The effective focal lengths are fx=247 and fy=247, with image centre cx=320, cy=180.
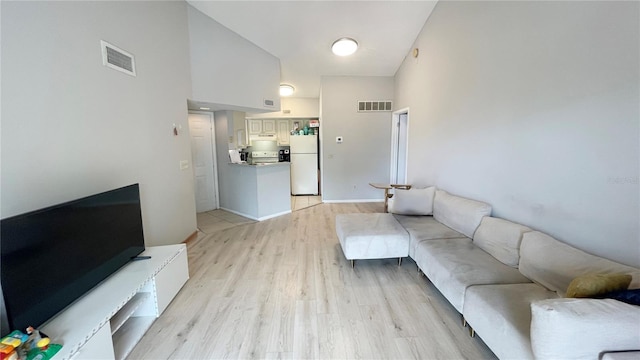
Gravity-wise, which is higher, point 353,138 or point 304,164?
point 353,138

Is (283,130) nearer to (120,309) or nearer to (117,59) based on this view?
(117,59)

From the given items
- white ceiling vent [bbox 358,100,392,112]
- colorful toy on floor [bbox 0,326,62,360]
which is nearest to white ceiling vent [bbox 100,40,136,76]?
colorful toy on floor [bbox 0,326,62,360]

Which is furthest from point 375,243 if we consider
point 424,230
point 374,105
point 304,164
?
point 304,164

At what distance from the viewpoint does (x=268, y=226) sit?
4.18 metres

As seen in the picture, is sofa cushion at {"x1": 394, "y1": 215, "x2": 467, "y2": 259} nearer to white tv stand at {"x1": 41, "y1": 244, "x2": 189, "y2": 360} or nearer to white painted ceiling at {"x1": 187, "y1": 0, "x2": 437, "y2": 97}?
white tv stand at {"x1": 41, "y1": 244, "x2": 189, "y2": 360}

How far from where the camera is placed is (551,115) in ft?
6.13

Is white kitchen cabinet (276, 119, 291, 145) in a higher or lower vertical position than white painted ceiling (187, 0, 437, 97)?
lower

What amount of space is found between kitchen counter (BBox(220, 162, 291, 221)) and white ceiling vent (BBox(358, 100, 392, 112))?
7.02 ft

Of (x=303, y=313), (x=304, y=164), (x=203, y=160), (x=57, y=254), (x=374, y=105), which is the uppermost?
(x=374, y=105)

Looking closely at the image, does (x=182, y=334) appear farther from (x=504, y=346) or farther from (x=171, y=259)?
(x=504, y=346)

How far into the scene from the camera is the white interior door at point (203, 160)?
4676 millimetres

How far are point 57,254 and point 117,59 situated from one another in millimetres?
1678

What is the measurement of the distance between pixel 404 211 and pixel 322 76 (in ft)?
11.7

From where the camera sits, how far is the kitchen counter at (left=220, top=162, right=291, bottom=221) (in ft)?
14.7
